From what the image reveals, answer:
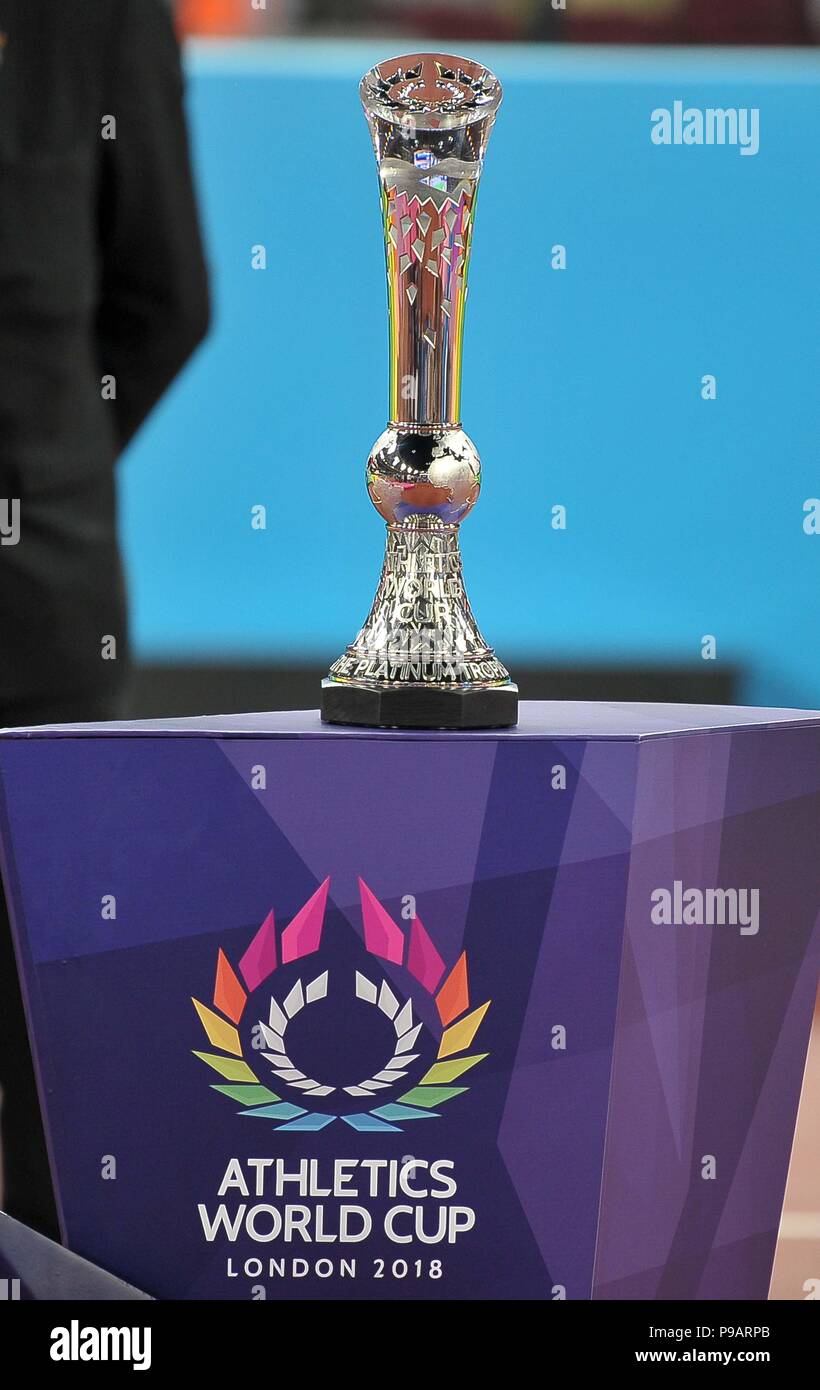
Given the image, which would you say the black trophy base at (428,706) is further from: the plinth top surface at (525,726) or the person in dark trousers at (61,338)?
the person in dark trousers at (61,338)

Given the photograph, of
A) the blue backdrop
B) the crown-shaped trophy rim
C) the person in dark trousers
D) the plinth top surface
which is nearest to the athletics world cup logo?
the plinth top surface

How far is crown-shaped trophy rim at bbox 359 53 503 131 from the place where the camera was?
1012 millimetres

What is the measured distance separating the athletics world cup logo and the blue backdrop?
104 cm

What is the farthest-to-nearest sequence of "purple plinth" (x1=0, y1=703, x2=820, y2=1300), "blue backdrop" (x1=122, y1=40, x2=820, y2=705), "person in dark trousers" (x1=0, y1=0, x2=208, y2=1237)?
"blue backdrop" (x1=122, y1=40, x2=820, y2=705), "person in dark trousers" (x1=0, y1=0, x2=208, y2=1237), "purple plinth" (x1=0, y1=703, x2=820, y2=1300)

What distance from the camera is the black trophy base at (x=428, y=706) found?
101 centimetres

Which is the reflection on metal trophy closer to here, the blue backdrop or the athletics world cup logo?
the athletics world cup logo

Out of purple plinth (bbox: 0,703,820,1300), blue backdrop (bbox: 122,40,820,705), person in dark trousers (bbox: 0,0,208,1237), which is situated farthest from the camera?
blue backdrop (bbox: 122,40,820,705)

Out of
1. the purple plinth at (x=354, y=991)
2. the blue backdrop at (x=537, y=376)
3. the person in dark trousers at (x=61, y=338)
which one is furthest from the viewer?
the blue backdrop at (x=537, y=376)

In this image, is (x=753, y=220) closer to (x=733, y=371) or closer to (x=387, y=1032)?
(x=733, y=371)

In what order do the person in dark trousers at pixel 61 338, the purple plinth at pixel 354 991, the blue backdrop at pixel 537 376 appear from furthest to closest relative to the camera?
the blue backdrop at pixel 537 376 → the person in dark trousers at pixel 61 338 → the purple plinth at pixel 354 991

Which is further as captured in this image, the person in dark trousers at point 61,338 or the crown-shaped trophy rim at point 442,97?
the person in dark trousers at point 61,338

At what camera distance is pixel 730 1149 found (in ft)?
3.43

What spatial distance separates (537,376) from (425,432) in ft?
3.07

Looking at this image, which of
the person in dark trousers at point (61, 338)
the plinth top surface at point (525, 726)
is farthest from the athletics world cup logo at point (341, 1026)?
the person in dark trousers at point (61, 338)
